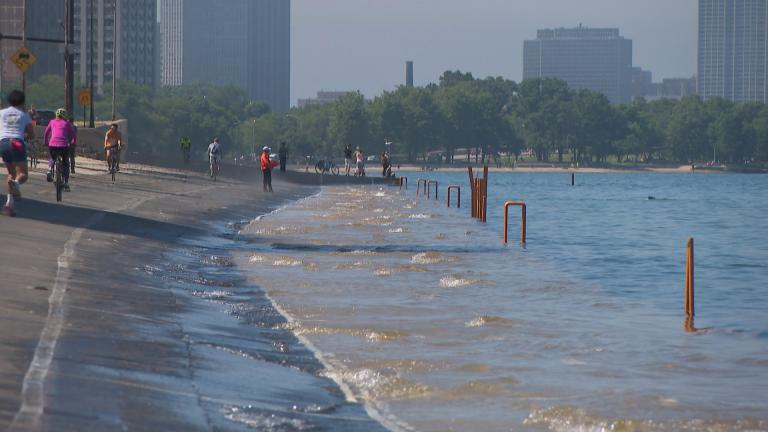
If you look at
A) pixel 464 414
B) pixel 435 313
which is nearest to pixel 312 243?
pixel 435 313

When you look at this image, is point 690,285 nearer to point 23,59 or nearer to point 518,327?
point 518,327

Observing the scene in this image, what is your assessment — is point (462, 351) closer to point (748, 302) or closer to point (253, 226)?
point (748, 302)

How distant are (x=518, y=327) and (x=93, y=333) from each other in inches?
240

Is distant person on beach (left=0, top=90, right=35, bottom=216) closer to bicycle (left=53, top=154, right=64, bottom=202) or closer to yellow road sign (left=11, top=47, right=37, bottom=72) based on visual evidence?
bicycle (left=53, top=154, right=64, bottom=202)

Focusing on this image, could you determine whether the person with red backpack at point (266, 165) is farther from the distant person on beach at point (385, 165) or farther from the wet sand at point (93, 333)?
the wet sand at point (93, 333)

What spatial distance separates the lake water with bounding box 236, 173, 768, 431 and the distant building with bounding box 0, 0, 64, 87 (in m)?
142

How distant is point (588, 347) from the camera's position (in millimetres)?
14695

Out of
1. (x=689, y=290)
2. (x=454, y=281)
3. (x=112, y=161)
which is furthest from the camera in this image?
(x=112, y=161)

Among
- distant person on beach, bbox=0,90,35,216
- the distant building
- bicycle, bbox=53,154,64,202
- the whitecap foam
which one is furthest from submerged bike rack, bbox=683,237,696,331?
the distant building

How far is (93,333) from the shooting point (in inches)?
462

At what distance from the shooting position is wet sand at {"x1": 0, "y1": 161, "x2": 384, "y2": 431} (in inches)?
337

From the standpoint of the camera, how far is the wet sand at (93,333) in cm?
857

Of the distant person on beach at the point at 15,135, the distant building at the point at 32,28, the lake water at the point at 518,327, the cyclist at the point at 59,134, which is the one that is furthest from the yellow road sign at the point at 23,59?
the distant building at the point at 32,28

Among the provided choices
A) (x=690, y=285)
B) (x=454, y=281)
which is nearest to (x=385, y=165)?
(x=454, y=281)
